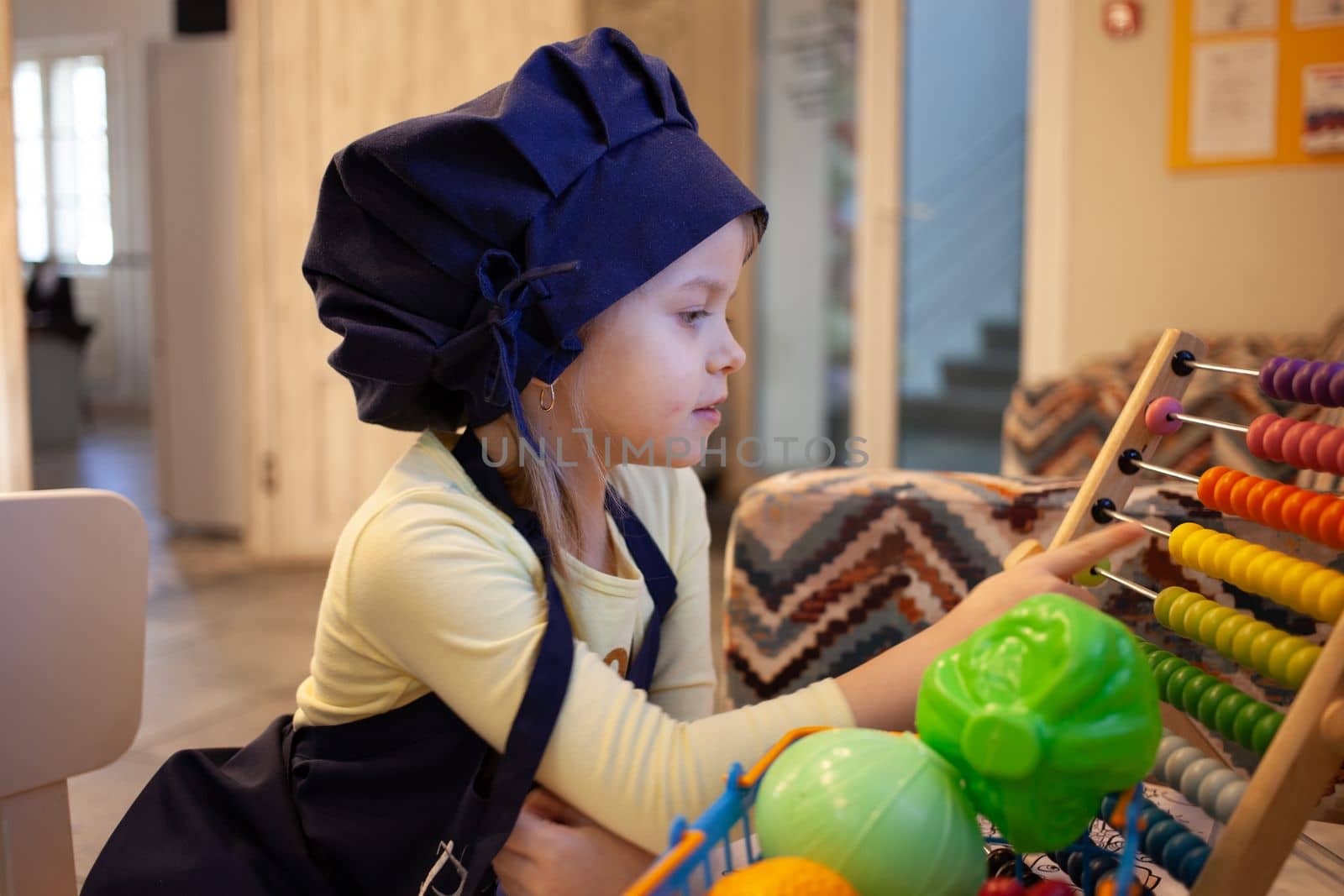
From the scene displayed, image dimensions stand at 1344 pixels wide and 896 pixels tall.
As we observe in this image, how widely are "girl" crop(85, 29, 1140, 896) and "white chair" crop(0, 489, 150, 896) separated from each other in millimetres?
101

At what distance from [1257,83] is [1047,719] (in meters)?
3.59

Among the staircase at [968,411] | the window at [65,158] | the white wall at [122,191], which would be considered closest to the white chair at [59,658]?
the staircase at [968,411]

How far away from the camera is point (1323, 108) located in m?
3.43

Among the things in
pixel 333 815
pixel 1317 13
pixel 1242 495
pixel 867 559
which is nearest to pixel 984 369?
pixel 1317 13

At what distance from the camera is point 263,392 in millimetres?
3994

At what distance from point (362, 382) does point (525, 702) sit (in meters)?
0.35

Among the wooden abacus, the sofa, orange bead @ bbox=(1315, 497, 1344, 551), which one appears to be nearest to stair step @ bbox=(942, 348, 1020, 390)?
the sofa

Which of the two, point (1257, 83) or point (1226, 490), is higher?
point (1257, 83)

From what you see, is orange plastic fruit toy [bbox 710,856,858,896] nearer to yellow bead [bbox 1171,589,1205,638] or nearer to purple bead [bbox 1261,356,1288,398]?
yellow bead [bbox 1171,589,1205,638]

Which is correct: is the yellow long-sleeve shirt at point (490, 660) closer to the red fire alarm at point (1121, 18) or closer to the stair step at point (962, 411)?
the red fire alarm at point (1121, 18)

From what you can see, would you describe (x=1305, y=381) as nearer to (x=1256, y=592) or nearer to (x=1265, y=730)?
(x=1256, y=592)

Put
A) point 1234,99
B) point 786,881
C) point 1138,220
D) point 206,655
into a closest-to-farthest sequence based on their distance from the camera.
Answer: point 786,881
point 206,655
point 1234,99
point 1138,220

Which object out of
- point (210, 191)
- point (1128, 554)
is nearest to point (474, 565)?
point (1128, 554)

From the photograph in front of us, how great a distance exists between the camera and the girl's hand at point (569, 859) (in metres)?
0.79
